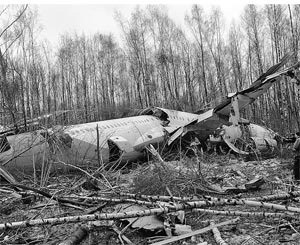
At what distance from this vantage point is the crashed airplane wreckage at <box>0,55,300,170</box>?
7.08 m

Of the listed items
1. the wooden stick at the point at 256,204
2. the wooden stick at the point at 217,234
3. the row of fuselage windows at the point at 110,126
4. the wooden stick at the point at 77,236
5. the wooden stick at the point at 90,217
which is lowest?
the wooden stick at the point at 217,234

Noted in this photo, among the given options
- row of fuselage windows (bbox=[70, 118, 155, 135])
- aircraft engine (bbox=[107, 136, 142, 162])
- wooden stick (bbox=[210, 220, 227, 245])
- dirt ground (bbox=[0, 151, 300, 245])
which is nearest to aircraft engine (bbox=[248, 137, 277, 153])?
row of fuselage windows (bbox=[70, 118, 155, 135])

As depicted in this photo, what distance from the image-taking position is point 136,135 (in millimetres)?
9422

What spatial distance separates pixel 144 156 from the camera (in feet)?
31.3

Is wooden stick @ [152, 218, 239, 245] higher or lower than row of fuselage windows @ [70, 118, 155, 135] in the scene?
lower

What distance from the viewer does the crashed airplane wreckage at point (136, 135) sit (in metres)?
7.08

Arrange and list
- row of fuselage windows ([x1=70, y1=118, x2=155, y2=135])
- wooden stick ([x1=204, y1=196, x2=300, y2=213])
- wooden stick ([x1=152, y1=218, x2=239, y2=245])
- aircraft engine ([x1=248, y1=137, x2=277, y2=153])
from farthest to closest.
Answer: aircraft engine ([x1=248, y1=137, x2=277, y2=153]) < row of fuselage windows ([x1=70, y1=118, x2=155, y2=135]) < wooden stick ([x1=152, y1=218, x2=239, y2=245]) < wooden stick ([x1=204, y1=196, x2=300, y2=213])

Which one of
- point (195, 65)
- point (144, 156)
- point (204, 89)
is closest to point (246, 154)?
point (144, 156)

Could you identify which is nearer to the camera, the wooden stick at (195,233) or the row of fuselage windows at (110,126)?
the wooden stick at (195,233)

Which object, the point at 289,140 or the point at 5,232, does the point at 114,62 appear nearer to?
the point at 289,140

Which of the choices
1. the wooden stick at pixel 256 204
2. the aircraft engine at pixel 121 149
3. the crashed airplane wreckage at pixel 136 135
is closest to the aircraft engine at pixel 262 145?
the crashed airplane wreckage at pixel 136 135

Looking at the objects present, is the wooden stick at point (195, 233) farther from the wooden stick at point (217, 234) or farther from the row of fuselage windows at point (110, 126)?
the row of fuselage windows at point (110, 126)

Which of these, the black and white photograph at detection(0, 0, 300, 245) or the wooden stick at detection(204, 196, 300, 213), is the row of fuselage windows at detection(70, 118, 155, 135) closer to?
the black and white photograph at detection(0, 0, 300, 245)

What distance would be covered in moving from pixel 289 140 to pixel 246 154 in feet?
7.23
